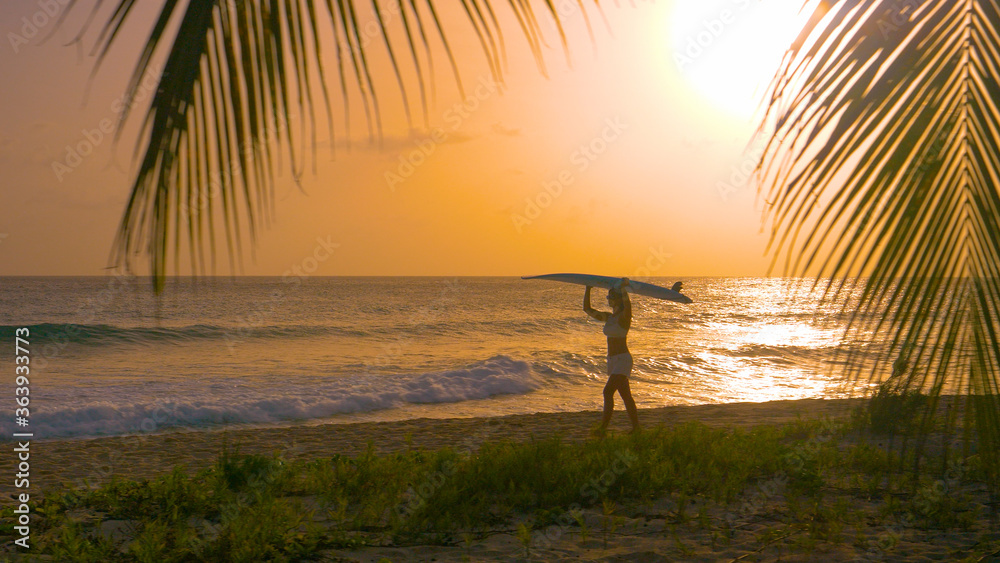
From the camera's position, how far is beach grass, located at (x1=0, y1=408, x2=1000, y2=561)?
14.4ft

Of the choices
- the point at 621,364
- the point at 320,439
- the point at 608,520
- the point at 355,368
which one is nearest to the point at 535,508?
the point at 608,520

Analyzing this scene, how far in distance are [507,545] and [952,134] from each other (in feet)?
12.9

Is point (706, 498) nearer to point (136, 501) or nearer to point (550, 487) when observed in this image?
point (550, 487)

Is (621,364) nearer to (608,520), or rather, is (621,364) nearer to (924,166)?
(608,520)

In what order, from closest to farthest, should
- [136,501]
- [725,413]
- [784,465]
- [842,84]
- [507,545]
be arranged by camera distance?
[842,84], [507,545], [136,501], [784,465], [725,413]

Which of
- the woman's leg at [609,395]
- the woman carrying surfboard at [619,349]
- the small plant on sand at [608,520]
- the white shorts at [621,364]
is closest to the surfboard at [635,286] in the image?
the woman carrying surfboard at [619,349]

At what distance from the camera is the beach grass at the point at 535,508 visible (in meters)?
4.39

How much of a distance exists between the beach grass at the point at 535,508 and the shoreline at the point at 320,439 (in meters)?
1.53

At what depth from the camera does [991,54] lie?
143 cm

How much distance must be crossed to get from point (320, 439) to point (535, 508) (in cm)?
537

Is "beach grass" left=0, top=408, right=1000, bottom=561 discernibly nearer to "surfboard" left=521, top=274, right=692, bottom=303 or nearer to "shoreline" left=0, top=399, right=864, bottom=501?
"shoreline" left=0, top=399, right=864, bottom=501

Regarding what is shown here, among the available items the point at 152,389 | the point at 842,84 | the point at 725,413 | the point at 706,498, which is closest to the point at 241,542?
the point at 706,498

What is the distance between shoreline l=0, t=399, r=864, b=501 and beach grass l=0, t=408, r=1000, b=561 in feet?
5.01

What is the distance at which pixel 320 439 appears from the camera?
9812mm
